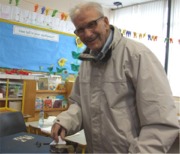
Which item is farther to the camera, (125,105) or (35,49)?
(35,49)

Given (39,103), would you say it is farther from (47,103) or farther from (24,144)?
(24,144)

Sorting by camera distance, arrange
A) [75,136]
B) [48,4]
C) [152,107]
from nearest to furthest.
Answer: [152,107] → [75,136] → [48,4]

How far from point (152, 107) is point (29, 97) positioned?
10.7 ft

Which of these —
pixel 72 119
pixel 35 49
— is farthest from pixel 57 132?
pixel 35 49

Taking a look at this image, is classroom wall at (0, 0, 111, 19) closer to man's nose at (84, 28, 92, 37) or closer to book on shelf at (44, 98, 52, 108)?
book on shelf at (44, 98, 52, 108)

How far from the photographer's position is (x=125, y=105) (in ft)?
3.62

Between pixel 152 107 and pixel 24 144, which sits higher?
pixel 152 107

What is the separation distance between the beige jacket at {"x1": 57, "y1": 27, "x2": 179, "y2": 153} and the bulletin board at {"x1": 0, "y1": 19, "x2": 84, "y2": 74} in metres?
3.25

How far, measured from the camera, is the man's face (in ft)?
3.74

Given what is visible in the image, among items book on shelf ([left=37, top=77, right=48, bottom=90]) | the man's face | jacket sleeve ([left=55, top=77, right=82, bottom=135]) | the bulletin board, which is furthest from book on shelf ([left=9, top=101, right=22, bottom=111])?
the man's face

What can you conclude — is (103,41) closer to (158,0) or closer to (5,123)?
(5,123)

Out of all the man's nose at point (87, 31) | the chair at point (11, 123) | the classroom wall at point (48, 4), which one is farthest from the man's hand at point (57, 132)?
the classroom wall at point (48, 4)

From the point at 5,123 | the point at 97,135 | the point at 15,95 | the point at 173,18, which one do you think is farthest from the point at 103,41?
the point at 173,18

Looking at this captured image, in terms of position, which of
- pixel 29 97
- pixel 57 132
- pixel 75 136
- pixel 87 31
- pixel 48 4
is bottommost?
pixel 75 136
